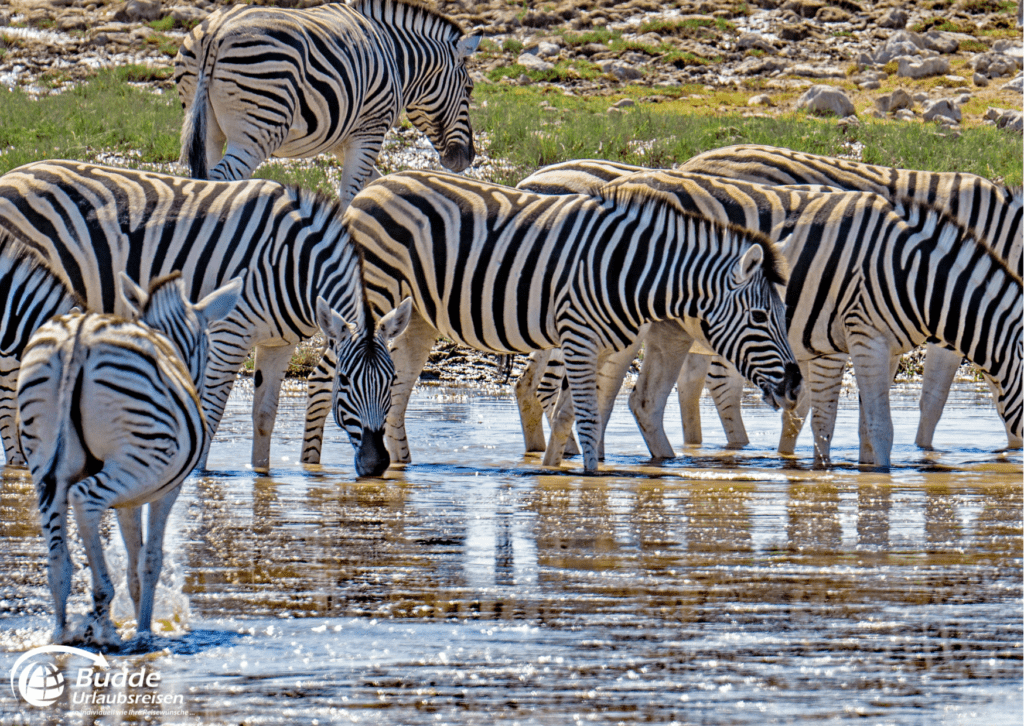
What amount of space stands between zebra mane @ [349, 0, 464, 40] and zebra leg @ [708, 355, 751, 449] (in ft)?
15.4

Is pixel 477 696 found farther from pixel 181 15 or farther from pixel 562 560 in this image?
pixel 181 15

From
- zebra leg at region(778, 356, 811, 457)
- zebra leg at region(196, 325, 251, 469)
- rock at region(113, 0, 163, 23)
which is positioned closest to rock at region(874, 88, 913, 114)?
rock at region(113, 0, 163, 23)

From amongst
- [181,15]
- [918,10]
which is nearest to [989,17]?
[918,10]

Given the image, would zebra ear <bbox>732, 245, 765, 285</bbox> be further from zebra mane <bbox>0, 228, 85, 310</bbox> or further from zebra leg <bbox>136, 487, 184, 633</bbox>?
zebra leg <bbox>136, 487, 184, 633</bbox>

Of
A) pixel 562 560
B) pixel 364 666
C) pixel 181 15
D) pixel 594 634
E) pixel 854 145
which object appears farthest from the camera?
pixel 181 15

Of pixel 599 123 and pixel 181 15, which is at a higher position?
pixel 181 15

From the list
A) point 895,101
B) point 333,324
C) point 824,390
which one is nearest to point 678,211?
point 824,390

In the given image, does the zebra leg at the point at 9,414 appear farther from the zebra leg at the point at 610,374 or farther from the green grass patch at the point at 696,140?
the green grass patch at the point at 696,140

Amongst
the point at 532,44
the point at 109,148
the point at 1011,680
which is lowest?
the point at 1011,680

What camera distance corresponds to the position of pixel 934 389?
10.0 m

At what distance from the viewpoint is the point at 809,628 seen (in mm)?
4438

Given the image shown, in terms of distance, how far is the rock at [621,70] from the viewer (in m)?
31.6

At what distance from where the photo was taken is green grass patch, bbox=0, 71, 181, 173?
53.3 feet

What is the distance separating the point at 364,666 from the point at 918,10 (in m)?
37.4
